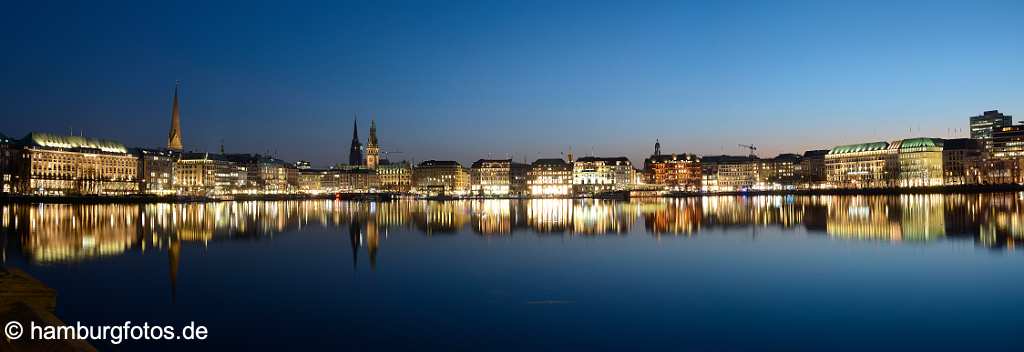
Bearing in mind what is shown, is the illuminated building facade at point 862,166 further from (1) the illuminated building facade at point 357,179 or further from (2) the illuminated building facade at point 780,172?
(1) the illuminated building facade at point 357,179

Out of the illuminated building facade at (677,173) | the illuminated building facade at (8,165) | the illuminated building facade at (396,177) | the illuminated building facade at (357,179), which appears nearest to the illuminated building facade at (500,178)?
the illuminated building facade at (396,177)

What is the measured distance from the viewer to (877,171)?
149 metres

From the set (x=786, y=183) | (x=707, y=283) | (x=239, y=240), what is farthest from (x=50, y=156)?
Result: (x=786, y=183)

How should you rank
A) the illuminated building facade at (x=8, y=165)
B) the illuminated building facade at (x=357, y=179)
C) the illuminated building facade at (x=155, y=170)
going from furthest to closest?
1. the illuminated building facade at (x=357, y=179)
2. the illuminated building facade at (x=155, y=170)
3. the illuminated building facade at (x=8, y=165)

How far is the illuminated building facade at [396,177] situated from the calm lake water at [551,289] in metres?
144

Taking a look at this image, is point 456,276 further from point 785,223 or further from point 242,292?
point 785,223

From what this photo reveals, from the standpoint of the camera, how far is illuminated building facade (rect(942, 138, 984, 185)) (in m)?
141

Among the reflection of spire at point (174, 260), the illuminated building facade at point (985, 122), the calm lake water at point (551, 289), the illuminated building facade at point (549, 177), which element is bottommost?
the calm lake water at point (551, 289)

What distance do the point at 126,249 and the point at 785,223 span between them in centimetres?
3480

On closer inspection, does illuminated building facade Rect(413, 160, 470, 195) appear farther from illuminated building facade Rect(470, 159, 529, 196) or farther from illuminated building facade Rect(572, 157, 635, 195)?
illuminated building facade Rect(572, 157, 635, 195)

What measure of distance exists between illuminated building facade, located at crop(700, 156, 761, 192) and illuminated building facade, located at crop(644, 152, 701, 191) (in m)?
3.21

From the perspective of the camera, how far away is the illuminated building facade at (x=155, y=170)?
13362 centimetres

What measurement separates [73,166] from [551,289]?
123m

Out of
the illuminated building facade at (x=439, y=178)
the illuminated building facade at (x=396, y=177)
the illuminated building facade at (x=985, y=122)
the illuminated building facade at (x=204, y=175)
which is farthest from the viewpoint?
the illuminated building facade at (x=985, y=122)
